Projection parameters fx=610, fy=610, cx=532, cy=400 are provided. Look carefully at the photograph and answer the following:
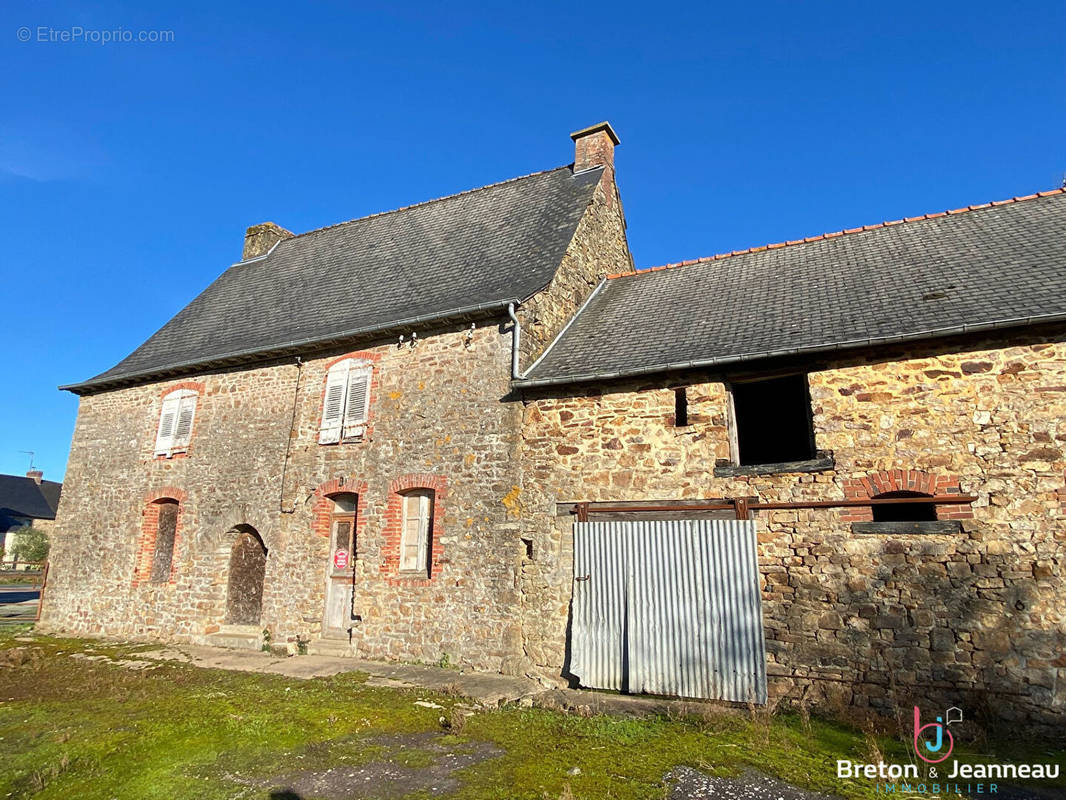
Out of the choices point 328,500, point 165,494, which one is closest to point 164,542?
point 165,494

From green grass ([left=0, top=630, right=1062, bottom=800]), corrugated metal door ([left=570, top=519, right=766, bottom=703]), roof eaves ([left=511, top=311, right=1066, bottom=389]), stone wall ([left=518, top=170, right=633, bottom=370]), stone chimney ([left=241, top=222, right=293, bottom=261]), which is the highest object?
stone chimney ([left=241, top=222, right=293, bottom=261])

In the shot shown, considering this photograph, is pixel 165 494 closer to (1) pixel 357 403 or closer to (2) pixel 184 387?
(2) pixel 184 387

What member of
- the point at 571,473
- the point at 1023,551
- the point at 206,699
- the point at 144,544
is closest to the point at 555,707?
the point at 571,473

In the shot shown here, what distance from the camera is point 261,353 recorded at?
36.8 ft

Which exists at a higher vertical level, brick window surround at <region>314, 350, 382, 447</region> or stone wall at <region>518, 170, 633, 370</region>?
stone wall at <region>518, 170, 633, 370</region>

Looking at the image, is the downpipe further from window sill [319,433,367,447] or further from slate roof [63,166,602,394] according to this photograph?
window sill [319,433,367,447]

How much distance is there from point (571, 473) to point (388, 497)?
304cm

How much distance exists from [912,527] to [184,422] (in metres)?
12.5

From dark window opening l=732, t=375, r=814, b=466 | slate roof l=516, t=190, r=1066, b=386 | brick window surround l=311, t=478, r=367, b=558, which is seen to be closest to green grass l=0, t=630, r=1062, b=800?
brick window surround l=311, t=478, r=367, b=558

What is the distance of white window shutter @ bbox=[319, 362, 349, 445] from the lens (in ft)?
34.0

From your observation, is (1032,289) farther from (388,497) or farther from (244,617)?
(244,617)

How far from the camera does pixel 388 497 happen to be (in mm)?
9547

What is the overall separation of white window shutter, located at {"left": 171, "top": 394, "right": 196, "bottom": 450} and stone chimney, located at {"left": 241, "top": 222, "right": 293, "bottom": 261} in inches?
227

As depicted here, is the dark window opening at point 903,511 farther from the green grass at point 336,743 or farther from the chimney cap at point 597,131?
the chimney cap at point 597,131
